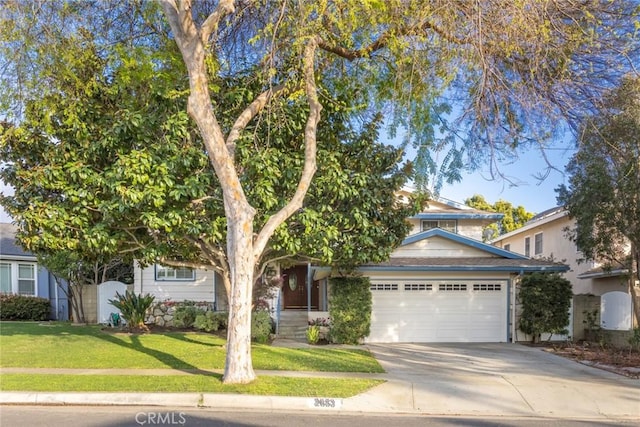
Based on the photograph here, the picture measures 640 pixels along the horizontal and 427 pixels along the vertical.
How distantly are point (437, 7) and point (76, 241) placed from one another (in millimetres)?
8822

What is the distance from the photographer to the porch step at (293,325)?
1655 centimetres

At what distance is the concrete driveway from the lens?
7.74 meters

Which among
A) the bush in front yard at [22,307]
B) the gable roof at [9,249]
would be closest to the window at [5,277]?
the gable roof at [9,249]

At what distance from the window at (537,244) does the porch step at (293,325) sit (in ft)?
42.4

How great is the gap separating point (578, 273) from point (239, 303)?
17.8 meters

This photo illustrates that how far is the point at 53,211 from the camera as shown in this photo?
1061 cm

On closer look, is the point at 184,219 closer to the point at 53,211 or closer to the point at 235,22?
the point at 53,211

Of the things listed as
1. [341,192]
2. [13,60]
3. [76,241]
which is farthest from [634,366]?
[13,60]

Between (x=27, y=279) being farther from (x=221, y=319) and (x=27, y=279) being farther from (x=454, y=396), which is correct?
(x=454, y=396)

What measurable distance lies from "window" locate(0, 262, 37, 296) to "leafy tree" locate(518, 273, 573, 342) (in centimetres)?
2185

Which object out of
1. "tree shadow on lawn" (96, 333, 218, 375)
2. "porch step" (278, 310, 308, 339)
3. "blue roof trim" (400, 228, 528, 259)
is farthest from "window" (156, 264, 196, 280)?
"blue roof trim" (400, 228, 528, 259)

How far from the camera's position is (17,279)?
23.4 metres

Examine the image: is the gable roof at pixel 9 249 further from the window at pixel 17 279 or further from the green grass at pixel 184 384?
the green grass at pixel 184 384

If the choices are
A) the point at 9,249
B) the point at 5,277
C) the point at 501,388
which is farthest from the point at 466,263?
the point at 9,249
